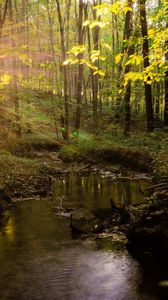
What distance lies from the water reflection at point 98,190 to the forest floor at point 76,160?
2.24 ft

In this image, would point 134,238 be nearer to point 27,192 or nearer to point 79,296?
point 79,296

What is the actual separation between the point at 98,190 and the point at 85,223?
425 cm

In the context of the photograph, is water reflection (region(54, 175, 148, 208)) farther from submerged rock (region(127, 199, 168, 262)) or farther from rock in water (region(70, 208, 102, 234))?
submerged rock (region(127, 199, 168, 262))

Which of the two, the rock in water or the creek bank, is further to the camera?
→ the rock in water

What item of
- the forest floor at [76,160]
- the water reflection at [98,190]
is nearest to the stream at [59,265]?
the water reflection at [98,190]

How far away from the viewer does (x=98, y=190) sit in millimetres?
12352

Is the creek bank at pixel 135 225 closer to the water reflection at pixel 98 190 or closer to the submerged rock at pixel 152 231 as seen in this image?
the submerged rock at pixel 152 231

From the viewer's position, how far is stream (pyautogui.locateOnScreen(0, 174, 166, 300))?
17.7ft

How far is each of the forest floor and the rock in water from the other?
3.00 meters

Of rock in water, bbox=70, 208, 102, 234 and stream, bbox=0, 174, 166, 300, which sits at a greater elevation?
rock in water, bbox=70, 208, 102, 234

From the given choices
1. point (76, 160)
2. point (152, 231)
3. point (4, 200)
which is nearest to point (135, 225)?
point (152, 231)

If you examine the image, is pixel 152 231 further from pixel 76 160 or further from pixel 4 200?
pixel 76 160

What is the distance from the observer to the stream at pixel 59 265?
538 cm

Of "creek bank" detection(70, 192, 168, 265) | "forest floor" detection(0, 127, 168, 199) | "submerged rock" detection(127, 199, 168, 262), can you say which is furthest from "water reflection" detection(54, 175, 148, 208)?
"submerged rock" detection(127, 199, 168, 262)
